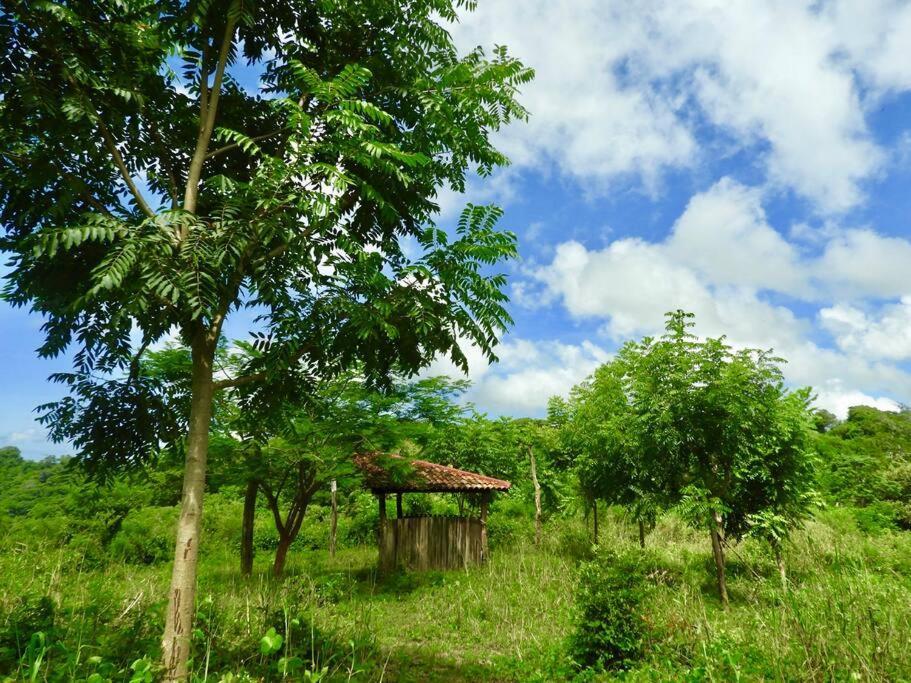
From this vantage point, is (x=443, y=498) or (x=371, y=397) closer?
(x=371, y=397)

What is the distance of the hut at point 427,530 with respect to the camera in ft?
54.7

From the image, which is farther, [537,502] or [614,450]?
[537,502]

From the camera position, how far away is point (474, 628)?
9797 millimetres

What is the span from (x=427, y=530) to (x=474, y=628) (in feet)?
26.0

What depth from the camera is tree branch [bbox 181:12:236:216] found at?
19.2 feet

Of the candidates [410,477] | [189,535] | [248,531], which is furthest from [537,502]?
[189,535]

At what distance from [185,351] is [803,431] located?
14.2 meters

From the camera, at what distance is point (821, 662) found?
442 cm

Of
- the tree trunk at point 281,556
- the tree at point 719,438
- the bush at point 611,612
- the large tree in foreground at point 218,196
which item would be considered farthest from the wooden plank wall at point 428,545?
the large tree in foreground at point 218,196

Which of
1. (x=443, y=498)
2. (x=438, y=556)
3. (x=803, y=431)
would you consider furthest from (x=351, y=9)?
(x=443, y=498)

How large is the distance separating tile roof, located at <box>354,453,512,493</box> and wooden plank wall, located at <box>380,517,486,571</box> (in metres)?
1.23

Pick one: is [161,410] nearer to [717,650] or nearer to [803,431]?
[717,650]

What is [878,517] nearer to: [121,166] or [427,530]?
[427,530]

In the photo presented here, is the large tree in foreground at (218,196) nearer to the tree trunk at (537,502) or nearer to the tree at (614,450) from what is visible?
the tree at (614,450)
